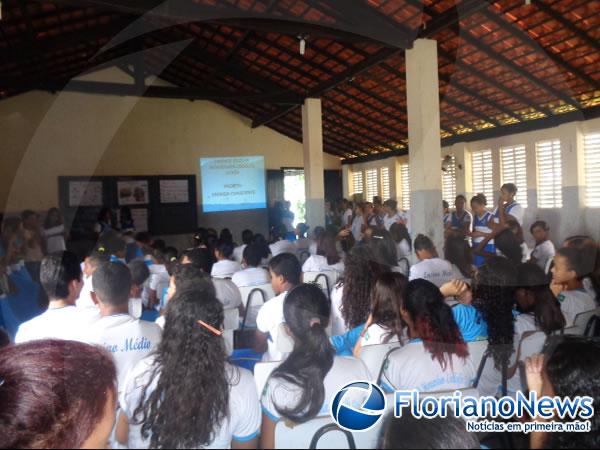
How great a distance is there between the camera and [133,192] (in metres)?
11.0

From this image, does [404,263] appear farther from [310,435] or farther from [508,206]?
[310,435]

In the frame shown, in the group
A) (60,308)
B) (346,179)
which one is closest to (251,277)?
(60,308)

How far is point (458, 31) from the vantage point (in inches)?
246

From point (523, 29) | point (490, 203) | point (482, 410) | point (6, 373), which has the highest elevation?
point (523, 29)

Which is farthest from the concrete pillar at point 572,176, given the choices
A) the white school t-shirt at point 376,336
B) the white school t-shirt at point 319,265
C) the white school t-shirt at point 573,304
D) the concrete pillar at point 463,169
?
the white school t-shirt at point 376,336

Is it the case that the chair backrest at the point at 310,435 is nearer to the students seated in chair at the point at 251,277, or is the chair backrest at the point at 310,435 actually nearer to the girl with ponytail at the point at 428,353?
the girl with ponytail at the point at 428,353

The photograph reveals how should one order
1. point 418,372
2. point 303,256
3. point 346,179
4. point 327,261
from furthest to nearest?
point 346,179 → point 303,256 → point 327,261 → point 418,372

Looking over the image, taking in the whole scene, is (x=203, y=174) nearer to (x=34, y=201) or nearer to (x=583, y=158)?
(x=34, y=201)

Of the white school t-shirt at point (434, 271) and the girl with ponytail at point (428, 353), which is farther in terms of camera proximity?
the white school t-shirt at point (434, 271)

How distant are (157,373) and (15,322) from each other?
242 cm

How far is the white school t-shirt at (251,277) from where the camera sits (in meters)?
3.82

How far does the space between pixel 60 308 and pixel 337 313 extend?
5.07ft

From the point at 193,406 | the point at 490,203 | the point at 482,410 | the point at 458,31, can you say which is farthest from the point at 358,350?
the point at 490,203

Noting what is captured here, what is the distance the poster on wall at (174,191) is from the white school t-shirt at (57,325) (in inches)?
359
